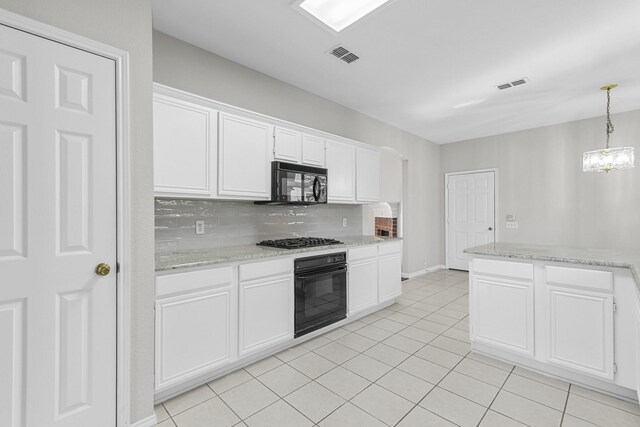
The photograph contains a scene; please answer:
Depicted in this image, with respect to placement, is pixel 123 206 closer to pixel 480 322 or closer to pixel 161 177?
pixel 161 177

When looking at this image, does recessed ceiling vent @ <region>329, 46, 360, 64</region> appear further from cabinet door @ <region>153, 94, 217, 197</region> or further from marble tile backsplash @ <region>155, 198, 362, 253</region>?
marble tile backsplash @ <region>155, 198, 362, 253</region>

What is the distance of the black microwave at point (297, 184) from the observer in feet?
9.51

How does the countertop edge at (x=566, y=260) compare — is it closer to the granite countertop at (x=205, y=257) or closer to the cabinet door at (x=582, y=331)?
the cabinet door at (x=582, y=331)

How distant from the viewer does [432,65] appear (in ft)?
10.1

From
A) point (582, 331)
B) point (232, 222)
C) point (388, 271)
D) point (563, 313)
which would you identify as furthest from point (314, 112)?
point (582, 331)

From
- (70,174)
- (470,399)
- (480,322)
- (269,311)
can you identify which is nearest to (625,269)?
(480,322)

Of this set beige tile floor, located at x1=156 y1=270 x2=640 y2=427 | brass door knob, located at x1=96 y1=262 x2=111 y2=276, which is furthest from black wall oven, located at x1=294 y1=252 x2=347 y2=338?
brass door knob, located at x1=96 y1=262 x2=111 y2=276

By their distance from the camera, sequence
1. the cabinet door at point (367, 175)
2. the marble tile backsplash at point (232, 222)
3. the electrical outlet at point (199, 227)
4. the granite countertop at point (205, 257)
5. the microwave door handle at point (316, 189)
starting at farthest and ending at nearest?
1. the cabinet door at point (367, 175)
2. the microwave door handle at point (316, 189)
3. the electrical outlet at point (199, 227)
4. the marble tile backsplash at point (232, 222)
5. the granite countertop at point (205, 257)

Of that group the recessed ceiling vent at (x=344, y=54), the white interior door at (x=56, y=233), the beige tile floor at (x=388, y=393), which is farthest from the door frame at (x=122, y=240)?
the recessed ceiling vent at (x=344, y=54)

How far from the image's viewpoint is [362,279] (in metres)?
3.48

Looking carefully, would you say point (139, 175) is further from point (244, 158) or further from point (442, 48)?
point (442, 48)

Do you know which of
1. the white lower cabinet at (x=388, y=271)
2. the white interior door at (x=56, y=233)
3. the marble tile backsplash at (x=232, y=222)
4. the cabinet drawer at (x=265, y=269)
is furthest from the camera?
the white lower cabinet at (x=388, y=271)

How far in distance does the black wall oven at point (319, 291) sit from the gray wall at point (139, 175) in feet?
4.21

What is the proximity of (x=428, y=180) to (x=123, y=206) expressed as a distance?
5762 millimetres
